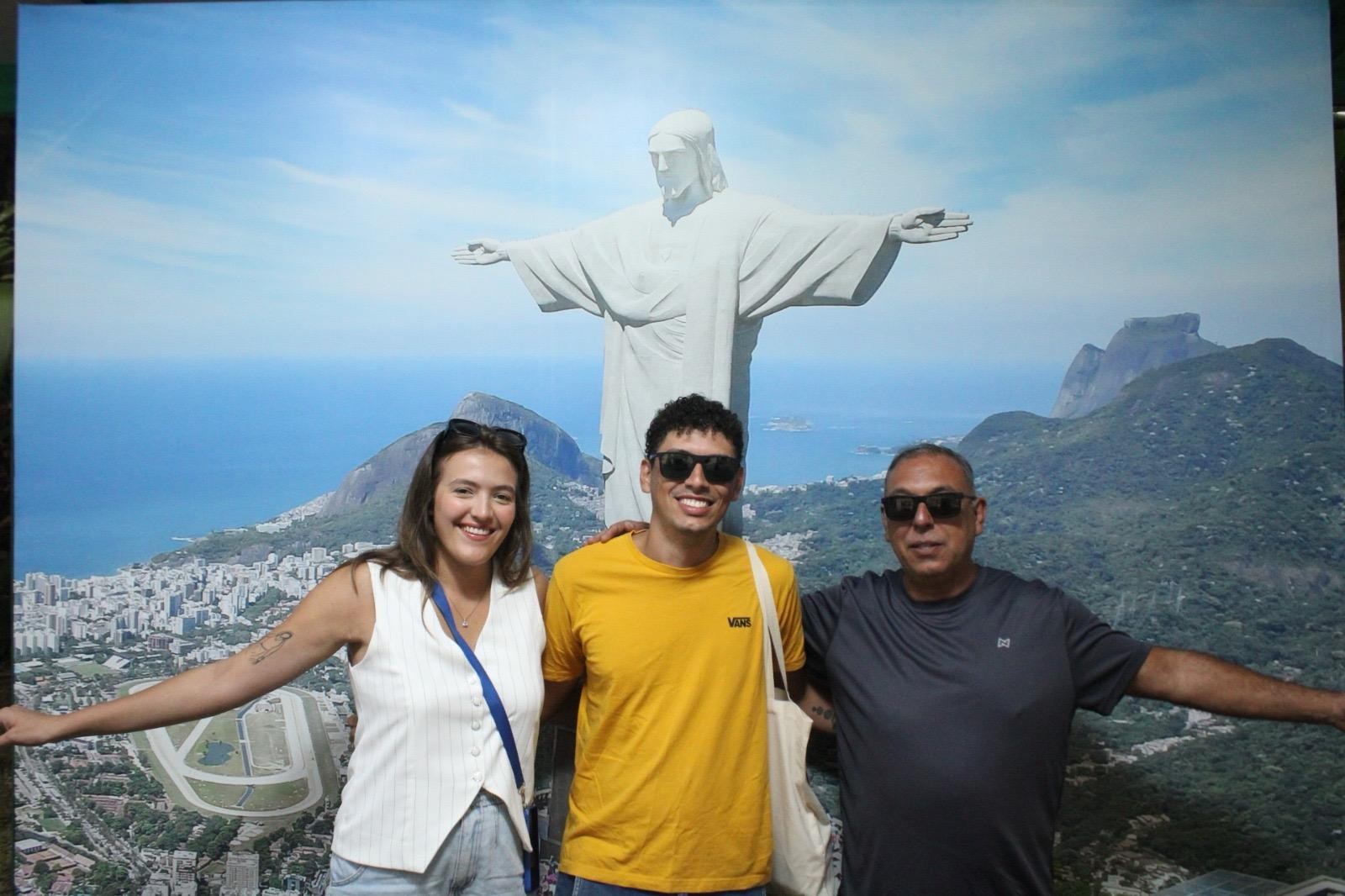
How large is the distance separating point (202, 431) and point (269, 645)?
1.74 metres

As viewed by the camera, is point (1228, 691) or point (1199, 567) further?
point (1199, 567)

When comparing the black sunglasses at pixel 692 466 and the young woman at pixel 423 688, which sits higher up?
the black sunglasses at pixel 692 466

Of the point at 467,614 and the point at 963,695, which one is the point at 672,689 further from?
the point at 963,695

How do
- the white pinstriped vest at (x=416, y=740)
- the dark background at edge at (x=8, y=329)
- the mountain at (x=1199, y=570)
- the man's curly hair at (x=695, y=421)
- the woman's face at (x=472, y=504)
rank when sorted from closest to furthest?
the white pinstriped vest at (x=416, y=740) < the woman's face at (x=472, y=504) < the man's curly hair at (x=695, y=421) < the mountain at (x=1199, y=570) < the dark background at edge at (x=8, y=329)

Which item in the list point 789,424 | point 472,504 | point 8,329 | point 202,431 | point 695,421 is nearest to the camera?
point 472,504

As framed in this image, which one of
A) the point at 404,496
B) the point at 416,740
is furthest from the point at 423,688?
the point at 404,496

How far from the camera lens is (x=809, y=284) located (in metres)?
3.02

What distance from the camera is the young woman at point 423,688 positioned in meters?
1.89

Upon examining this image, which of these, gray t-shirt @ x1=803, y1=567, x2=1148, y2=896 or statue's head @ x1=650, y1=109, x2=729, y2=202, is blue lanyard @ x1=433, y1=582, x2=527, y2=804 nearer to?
gray t-shirt @ x1=803, y1=567, x2=1148, y2=896

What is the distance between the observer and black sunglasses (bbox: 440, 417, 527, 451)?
2.07 metres

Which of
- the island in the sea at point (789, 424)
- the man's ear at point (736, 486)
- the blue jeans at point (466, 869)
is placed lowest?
the blue jeans at point (466, 869)

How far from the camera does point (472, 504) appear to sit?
199cm

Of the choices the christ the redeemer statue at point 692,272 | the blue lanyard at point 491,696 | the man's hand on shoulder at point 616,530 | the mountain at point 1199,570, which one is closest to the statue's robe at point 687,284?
the christ the redeemer statue at point 692,272

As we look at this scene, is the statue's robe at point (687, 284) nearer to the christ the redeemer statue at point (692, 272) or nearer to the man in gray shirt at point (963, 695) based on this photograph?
the christ the redeemer statue at point (692, 272)
